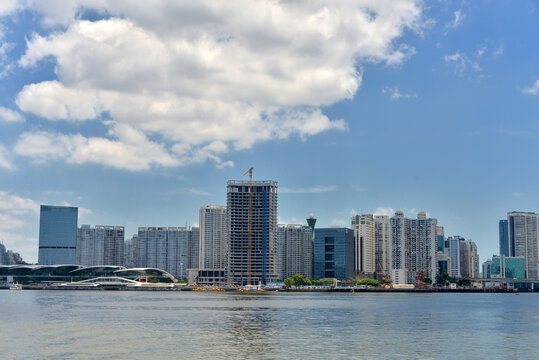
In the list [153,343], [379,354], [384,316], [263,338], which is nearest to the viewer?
[379,354]

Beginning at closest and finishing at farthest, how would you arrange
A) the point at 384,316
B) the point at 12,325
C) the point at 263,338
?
1. the point at 263,338
2. the point at 12,325
3. the point at 384,316

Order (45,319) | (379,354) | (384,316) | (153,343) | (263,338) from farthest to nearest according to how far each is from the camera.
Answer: (384,316), (45,319), (263,338), (153,343), (379,354)

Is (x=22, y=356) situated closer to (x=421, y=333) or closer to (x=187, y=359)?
(x=187, y=359)

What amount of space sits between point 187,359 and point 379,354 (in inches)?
603

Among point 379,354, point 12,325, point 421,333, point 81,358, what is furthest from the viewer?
point 12,325

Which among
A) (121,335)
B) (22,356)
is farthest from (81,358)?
(121,335)

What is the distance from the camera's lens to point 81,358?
A: 46500 mm

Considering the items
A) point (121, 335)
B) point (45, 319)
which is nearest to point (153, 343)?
point (121, 335)

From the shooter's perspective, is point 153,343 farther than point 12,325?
No

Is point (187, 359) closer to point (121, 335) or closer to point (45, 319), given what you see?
point (121, 335)

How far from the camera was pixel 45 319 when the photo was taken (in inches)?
3120

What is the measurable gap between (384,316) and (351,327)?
2016 cm

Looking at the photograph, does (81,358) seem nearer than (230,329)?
Yes

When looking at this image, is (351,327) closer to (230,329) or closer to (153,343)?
(230,329)
